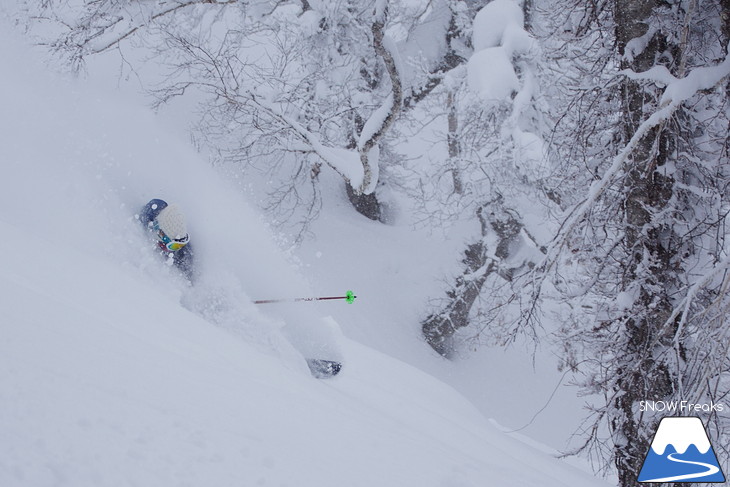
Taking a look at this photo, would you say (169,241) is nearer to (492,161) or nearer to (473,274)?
(492,161)

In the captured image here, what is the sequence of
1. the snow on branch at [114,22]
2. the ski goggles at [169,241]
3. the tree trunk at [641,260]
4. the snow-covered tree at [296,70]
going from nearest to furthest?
the tree trunk at [641,260] < the ski goggles at [169,241] < the snow on branch at [114,22] < the snow-covered tree at [296,70]

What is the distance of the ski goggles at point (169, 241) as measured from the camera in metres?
7.51

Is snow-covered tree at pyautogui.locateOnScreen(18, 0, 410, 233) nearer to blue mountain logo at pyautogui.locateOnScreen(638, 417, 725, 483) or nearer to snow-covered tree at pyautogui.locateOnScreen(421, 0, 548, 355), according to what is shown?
snow-covered tree at pyautogui.locateOnScreen(421, 0, 548, 355)

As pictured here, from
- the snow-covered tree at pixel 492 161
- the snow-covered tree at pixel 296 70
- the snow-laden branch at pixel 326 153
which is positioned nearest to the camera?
the snow-laden branch at pixel 326 153

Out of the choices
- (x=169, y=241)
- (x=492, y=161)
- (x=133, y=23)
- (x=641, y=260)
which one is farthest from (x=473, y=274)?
(x=133, y=23)

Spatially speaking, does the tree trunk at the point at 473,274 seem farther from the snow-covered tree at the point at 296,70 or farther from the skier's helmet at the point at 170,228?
the skier's helmet at the point at 170,228

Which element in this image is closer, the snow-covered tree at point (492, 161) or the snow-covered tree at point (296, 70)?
the snow-covered tree at point (492, 161)

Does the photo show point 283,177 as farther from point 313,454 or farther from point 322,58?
point 313,454

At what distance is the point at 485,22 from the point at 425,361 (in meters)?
8.13

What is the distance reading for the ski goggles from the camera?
7512mm

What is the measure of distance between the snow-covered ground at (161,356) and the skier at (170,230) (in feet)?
0.69

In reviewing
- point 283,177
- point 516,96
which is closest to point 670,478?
point 516,96

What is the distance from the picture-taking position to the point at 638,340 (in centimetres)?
583

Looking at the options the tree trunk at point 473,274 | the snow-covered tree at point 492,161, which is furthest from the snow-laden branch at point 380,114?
the tree trunk at point 473,274
